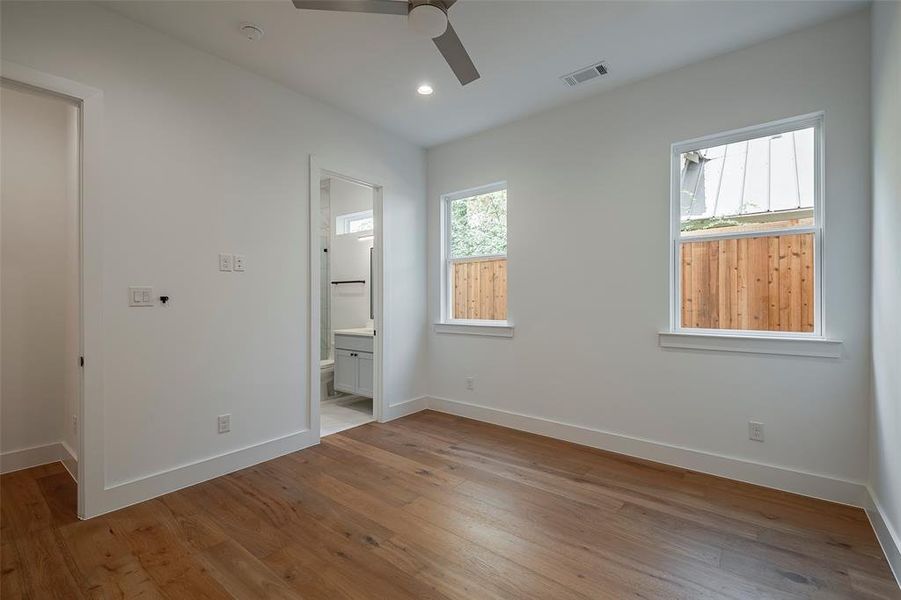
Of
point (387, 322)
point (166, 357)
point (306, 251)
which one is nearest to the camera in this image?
point (166, 357)

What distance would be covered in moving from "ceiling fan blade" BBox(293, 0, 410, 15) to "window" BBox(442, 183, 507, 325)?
2.28 m

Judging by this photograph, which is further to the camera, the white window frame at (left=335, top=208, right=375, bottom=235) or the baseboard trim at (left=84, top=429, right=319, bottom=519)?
the white window frame at (left=335, top=208, right=375, bottom=235)

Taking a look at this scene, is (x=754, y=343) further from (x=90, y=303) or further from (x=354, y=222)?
(x=354, y=222)

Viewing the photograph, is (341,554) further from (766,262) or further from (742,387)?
(766,262)

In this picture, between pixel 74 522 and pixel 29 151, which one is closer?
pixel 74 522

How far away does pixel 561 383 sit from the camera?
3510 mm

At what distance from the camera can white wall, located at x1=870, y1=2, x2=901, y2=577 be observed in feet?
6.01

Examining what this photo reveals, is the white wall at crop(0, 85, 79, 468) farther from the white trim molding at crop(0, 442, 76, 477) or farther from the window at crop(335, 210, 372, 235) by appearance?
the window at crop(335, 210, 372, 235)

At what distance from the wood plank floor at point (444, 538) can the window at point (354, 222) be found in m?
3.31

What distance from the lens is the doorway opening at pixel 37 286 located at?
2924mm

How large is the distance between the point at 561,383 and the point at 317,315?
2168 millimetres

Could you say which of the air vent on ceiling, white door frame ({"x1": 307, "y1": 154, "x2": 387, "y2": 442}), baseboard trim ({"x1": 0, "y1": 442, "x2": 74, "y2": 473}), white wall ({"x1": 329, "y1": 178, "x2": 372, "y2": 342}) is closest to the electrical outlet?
the air vent on ceiling

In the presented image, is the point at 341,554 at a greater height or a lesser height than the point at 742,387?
lesser

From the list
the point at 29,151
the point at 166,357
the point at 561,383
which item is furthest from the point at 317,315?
the point at 29,151
